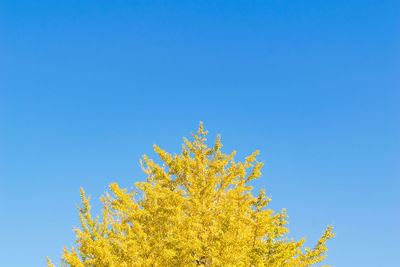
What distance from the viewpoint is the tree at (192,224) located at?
9.76 m

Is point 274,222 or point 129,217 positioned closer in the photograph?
point 129,217

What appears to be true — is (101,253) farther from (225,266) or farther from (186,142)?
(186,142)

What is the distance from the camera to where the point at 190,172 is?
1318 cm

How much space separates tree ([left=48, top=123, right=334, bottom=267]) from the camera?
9758 mm

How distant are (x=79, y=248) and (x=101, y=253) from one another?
5.19ft

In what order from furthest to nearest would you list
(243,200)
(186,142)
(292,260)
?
(186,142) → (243,200) → (292,260)

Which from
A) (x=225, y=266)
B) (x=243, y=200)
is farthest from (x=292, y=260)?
(x=225, y=266)

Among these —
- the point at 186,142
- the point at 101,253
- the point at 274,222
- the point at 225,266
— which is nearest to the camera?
the point at 225,266

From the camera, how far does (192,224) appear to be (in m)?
10.6

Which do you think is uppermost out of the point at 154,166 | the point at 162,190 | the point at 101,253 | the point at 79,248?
the point at 154,166

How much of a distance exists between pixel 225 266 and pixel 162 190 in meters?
3.80

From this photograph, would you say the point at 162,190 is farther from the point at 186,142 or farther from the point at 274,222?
the point at 274,222

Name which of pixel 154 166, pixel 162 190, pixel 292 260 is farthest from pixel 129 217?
pixel 292 260

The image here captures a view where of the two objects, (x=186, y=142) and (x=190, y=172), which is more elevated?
(x=186, y=142)
